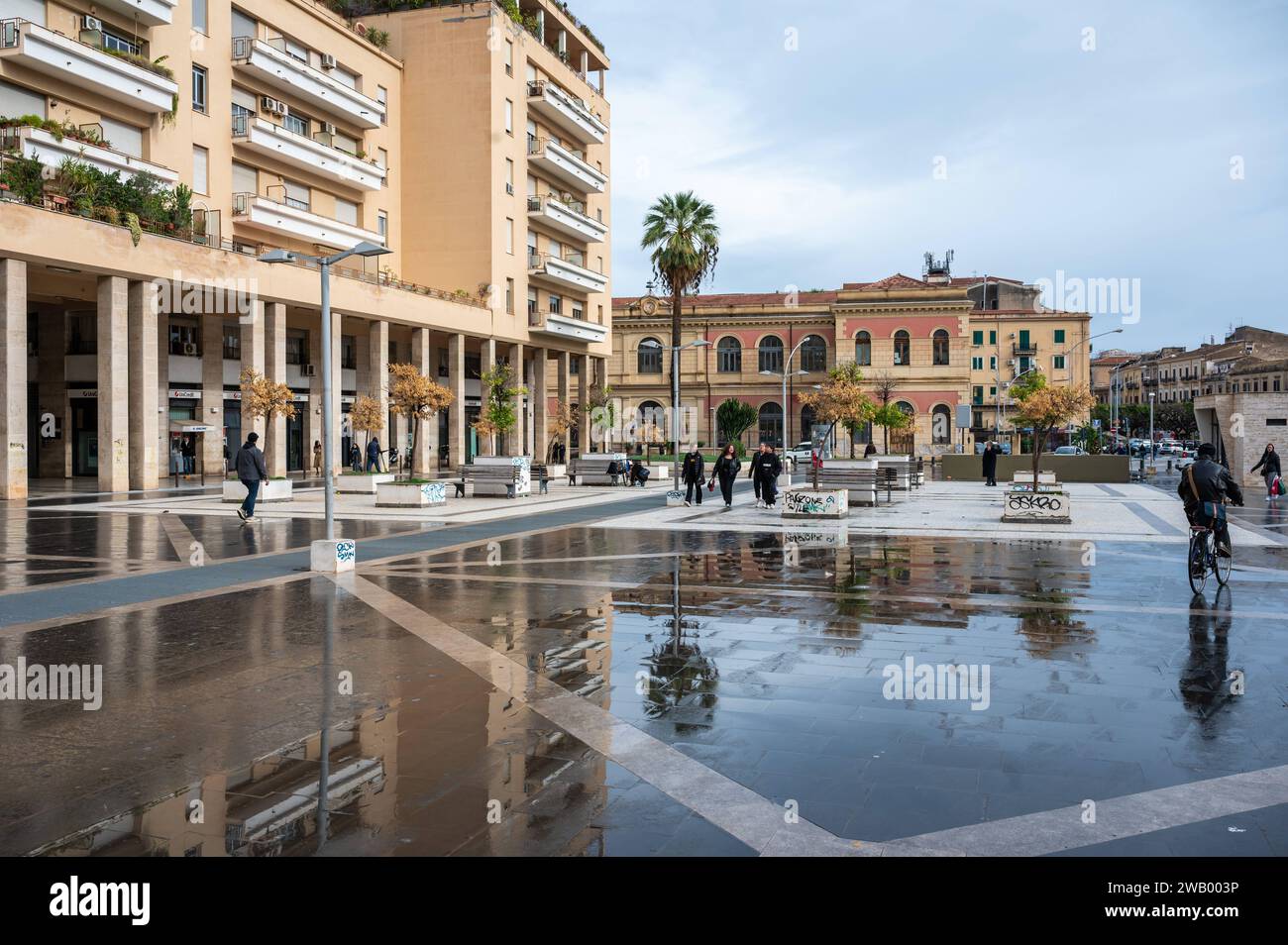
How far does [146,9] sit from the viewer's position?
32375mm

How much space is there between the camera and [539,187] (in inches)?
2050

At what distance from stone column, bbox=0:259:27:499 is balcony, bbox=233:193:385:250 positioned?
10.7 metres

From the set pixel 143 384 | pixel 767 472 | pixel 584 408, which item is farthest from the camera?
pixel 584 408

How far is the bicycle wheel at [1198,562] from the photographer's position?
A: 1168cm

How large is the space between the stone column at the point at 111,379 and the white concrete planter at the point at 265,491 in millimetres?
5626

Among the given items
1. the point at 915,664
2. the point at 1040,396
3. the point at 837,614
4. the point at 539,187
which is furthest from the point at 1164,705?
the point at 539,187

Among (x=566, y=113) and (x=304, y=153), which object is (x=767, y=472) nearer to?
(x=304, y=153)

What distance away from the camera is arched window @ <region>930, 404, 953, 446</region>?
70188 mm

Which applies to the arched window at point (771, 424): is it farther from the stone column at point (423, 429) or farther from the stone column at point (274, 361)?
the stone column at point (274, 361)

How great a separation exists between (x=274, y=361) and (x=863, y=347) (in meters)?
45.3

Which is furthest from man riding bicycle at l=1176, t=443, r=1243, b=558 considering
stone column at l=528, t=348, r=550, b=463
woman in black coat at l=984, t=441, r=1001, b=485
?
stone column at l=528, t=348, r=550, b=463

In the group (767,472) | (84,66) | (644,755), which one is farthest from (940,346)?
(644,755)

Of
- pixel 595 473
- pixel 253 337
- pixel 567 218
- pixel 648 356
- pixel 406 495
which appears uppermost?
pixel 567 218

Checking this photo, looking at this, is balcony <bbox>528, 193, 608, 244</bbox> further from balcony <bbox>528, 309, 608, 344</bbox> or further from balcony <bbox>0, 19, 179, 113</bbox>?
balcony <bbox>0, 19, 179, 113</bbox>
